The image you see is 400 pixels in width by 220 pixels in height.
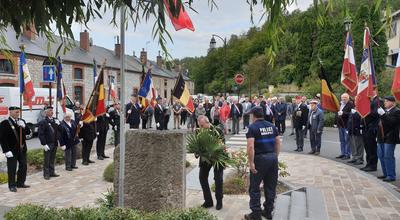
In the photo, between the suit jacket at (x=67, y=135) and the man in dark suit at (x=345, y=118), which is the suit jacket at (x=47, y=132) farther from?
the man in dark suit at (x=345, y=118)

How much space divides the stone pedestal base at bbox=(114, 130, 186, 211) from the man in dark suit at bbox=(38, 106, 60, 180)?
4518mm

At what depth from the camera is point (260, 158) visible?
6.34m

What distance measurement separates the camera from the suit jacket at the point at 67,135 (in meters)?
11.0

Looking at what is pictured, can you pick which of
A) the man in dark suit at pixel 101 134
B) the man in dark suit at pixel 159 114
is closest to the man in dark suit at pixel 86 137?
the man in dark suit at pixel 101 134

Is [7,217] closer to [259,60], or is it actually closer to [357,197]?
[357,197]

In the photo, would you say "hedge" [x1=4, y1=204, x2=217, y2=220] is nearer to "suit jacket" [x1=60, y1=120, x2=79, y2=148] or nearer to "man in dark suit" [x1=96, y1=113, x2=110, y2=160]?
"suit jacket" [x1=60, y1=120, x2=79, y2=148]

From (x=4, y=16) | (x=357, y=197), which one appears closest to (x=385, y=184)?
(x=357, y=197)

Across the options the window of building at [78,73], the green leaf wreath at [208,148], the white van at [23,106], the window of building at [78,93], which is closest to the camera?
the green leaf wreath at [208,148]

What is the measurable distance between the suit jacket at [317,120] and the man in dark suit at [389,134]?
384 centimetres

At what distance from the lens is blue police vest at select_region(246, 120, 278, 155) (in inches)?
249

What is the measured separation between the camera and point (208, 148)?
712 cm

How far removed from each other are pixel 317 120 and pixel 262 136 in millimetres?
8066

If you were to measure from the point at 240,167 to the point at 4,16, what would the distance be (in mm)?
6911

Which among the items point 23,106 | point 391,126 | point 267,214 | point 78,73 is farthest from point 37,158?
point 78,73
